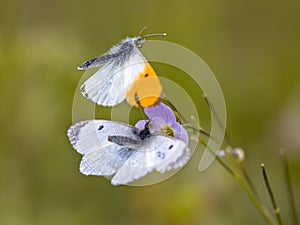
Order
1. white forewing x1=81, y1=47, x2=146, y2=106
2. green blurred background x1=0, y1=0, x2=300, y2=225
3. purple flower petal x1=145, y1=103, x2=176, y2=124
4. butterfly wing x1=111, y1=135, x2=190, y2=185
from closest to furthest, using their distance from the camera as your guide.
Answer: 1. butterfly wing x1=111, y1=135, x2=190, y2=185
2. white forewing x1=81, y1=47, x2=146, y2=106
3. purple flower petal x1=145, y1=103, x2=176, y2=124
4. green blurred background x1=0, y1=0, x2=300, y2=225

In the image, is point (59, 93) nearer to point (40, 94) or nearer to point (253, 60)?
point (40, 94)

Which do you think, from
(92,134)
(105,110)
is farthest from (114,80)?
(105,110)

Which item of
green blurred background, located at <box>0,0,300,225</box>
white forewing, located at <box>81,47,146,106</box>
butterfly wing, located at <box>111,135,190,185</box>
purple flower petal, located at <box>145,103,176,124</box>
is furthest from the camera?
green blurred background, located at <box>0,0,300,225</box>

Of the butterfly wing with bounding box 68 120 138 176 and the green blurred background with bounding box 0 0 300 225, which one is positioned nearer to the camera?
the butterfly wing with bounding box 68 120 138 176

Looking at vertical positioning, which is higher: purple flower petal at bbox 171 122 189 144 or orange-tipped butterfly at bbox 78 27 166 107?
orange-tipped butterfly at bbox 78 27 166 107

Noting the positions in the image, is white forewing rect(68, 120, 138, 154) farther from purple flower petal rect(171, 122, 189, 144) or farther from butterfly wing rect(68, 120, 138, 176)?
purple flower petal rect(171, 122, 189, 144)

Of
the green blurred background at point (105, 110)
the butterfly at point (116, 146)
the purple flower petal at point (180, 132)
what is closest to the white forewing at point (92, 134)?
the butterfly at point (116, 146)

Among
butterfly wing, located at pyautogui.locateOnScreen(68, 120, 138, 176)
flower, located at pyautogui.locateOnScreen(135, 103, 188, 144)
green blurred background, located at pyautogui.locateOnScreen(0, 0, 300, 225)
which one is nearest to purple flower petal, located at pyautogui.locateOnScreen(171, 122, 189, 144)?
flower, located at pyautogui.locateOnScreen(135, 103, 188, 144)
